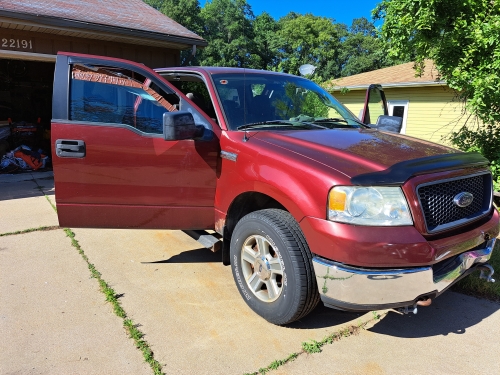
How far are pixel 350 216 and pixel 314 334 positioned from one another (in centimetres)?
105

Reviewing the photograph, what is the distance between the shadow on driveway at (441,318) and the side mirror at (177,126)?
208 cm

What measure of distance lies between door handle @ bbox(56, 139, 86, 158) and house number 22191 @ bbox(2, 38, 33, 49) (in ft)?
19.1

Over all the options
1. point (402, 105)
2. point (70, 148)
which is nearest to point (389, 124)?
point (70, 148)

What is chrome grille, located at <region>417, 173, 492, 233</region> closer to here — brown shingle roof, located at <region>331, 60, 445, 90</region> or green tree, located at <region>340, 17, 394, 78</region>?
brown shingle roof, located at <region>331, 60, 445, 90</region>

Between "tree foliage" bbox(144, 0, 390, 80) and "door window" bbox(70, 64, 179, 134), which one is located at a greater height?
"tree foliage" bbox(144, 0, 390, 80)

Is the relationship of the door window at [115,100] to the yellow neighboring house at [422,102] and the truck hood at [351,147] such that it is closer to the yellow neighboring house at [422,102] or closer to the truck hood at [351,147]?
the truck hood at [351,147]

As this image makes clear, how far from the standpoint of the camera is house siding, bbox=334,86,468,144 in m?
12.8

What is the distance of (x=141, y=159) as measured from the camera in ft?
10.5

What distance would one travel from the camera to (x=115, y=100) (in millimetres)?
3311

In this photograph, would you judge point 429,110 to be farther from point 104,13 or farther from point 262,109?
point 262,109

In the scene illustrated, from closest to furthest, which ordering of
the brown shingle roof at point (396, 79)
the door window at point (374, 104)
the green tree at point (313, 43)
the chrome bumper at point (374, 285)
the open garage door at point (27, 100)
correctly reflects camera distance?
1. the chrome bumper at point (374, 285)
2. the door window at point (374, 104)
3. the open garage door at point (27, 100)
4. the brown shingle roof at point (396, 79)
5. the green tree at point (313, 43)

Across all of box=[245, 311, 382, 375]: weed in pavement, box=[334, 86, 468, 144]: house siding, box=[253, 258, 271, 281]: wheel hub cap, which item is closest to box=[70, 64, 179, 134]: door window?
box=[253, 258, 271, 281]: wheel hub cap

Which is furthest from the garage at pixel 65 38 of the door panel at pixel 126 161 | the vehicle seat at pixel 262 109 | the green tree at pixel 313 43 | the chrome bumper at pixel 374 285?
the green tree at pixel 313 43

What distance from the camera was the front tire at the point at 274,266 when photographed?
254 cm
